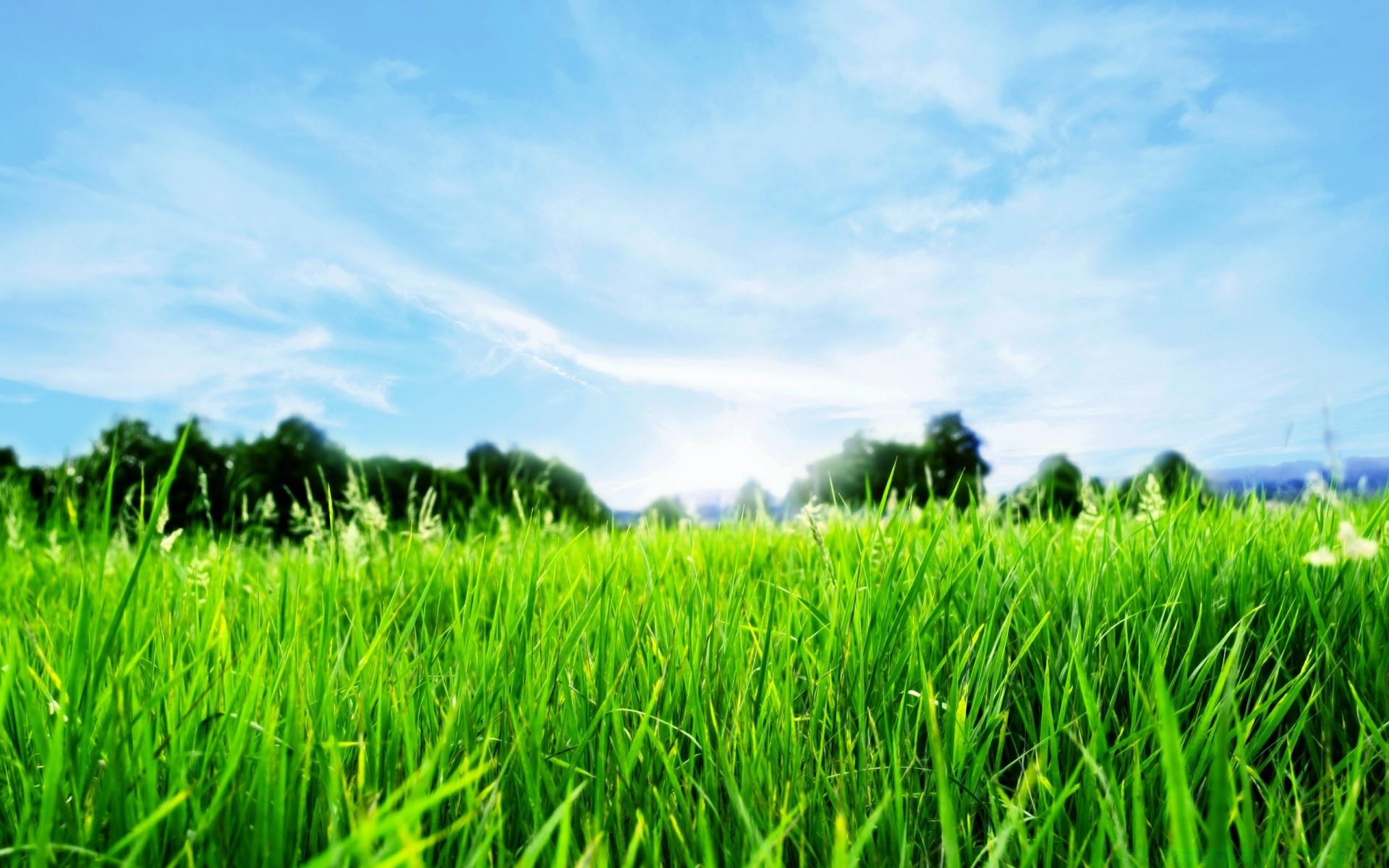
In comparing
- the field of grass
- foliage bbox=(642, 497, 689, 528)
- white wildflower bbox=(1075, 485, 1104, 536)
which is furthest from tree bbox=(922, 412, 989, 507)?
the field of grass

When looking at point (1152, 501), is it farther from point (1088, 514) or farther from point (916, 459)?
point (916, 459)

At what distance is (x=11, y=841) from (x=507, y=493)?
21.5ft

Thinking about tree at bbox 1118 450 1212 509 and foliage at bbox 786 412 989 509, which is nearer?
tree at bbox 1118 450 1212 509

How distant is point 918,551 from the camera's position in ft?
8.52

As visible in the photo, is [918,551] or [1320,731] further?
[918,551]

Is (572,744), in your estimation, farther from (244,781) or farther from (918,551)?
(918,551)

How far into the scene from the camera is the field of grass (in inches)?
44.3

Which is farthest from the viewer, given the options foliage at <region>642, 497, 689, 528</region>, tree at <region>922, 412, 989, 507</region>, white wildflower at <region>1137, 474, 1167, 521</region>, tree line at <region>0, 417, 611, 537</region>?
tree at <region>922, 412, 989, 507</region>

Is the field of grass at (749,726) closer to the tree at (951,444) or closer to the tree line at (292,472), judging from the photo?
the tree line at (292,472)

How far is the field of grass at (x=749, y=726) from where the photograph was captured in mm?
1126

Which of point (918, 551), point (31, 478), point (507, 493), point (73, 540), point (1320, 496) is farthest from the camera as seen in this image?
point (31, 478)

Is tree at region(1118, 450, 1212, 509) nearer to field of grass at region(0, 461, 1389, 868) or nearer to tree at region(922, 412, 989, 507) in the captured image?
field of grass at region(0, 461, 1389, 868)

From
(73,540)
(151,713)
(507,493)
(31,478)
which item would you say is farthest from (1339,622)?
(31,478)

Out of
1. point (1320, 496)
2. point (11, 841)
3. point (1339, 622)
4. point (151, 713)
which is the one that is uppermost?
point (1320, 496)
